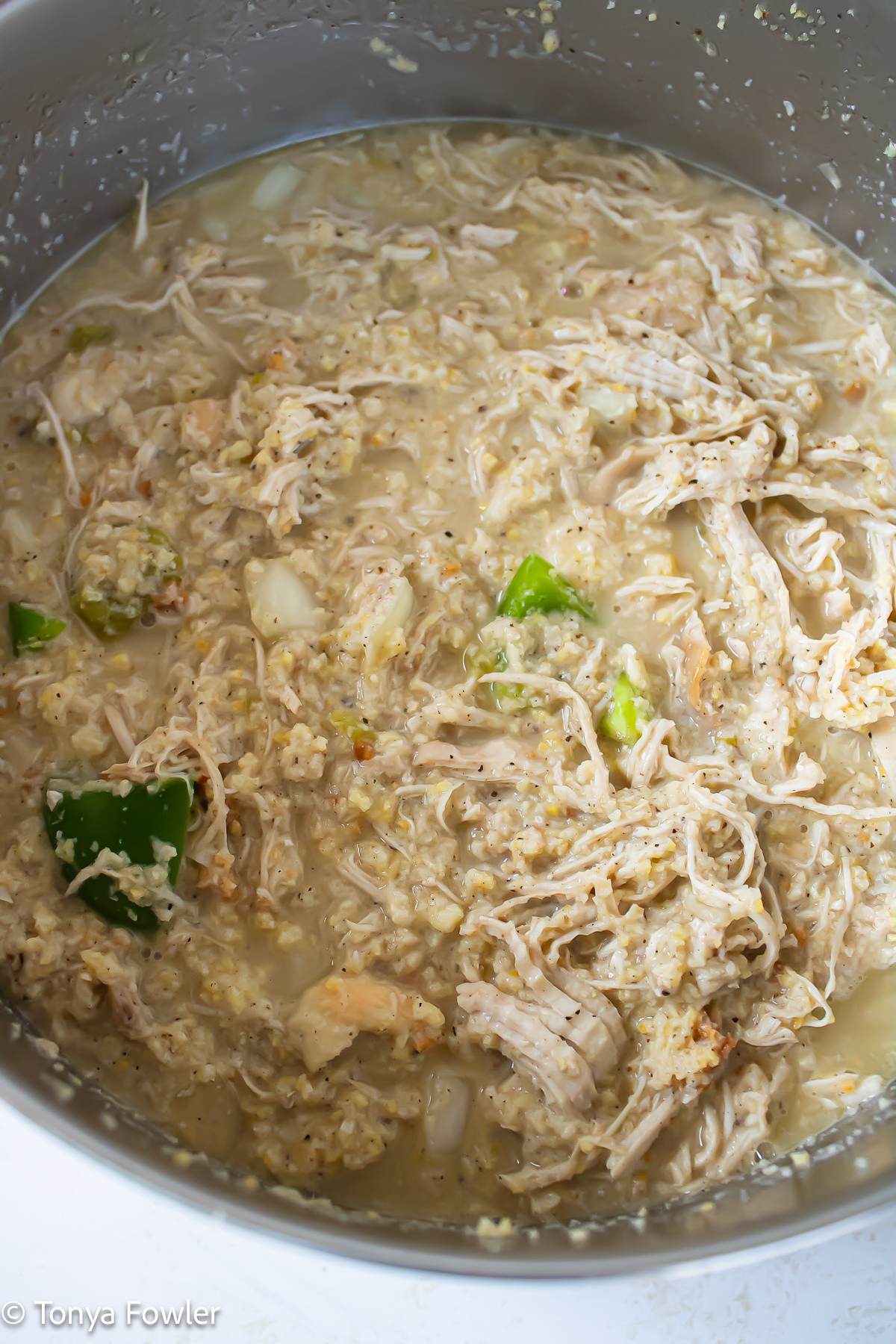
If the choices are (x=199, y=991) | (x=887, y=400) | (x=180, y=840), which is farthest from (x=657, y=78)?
(x=199, y=991)

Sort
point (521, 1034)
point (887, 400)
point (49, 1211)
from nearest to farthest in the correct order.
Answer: point (49, 1211) < point (521, 1034) < point (887, 400)

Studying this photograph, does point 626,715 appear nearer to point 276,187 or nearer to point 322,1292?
point 322,1292

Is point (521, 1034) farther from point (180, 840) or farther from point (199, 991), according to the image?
point (180, 840)

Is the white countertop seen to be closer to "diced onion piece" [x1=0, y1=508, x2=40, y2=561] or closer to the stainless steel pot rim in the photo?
the stainless steel pot rim

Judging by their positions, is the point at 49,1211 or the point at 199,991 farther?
the point at 199,991

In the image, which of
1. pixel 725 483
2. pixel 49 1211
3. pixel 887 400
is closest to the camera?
pixel 49 1211

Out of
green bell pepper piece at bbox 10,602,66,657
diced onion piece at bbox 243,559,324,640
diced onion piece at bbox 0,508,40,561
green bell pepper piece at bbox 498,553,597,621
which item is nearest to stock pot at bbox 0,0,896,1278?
diced onion piece at bbox 0,508,40,561

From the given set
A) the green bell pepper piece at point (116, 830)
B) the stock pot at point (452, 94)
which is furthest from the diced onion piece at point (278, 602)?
the stock pot at point (452, 94)
